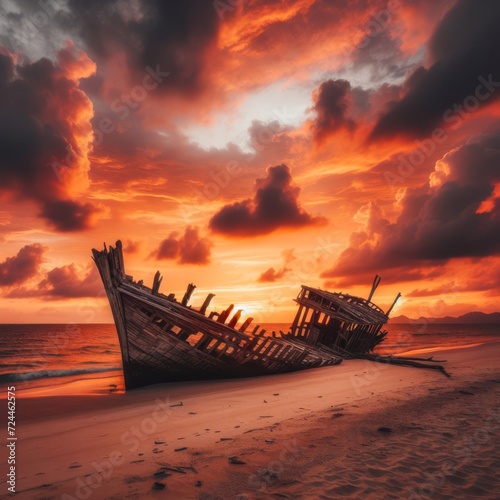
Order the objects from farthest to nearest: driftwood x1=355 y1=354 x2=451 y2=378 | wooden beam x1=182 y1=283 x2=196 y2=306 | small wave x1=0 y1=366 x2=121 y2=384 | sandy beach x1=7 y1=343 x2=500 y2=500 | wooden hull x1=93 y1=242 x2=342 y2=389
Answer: small wave x1=0 y1=366 x2=121 y2=384 < driftwood x1=355 y1=354 x2=451 y2=378 < wooden beam x1=182 y1=283 x2=196 y2=306 < wooden hull x1=93 y1=242 x2=342 y2=389 < sandy beach x1=7 y1=343 x2=500 y2=500

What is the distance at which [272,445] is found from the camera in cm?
505

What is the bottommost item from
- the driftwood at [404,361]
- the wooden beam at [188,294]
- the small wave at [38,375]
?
the driftwood at [404,361]

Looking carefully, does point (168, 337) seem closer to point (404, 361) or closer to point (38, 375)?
point (404, 361)

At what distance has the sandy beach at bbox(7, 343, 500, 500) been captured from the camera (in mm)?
3955

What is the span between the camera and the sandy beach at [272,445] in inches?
156

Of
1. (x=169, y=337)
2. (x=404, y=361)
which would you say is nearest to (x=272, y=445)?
(x=169, y=337)

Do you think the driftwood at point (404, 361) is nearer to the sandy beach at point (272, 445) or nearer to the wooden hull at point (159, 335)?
the sandy beach at point (272, 445)

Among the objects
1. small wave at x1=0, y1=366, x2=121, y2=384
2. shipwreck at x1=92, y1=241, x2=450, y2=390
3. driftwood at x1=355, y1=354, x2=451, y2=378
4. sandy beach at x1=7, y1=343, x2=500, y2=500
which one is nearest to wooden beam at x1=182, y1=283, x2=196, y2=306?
shipwreck at x1=92, y1=241, x2=450, y2=390

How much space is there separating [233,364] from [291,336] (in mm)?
9647

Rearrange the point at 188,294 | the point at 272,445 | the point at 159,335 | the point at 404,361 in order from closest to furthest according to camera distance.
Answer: the point at 272,445, the point at 159,335, the point at 188,294, the point at 404,361

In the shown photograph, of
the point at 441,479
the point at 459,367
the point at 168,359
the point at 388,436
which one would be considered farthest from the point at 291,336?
the point at 441,479

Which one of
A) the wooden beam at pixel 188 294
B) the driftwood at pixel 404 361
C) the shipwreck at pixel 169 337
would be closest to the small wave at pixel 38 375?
the shipwreck at pixel 169 337

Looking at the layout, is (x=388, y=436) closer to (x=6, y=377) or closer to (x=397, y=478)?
(x=397, y=478)

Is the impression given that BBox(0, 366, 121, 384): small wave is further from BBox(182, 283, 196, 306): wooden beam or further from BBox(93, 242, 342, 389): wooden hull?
BBox(182, 283, 196, 306): wooden beam
